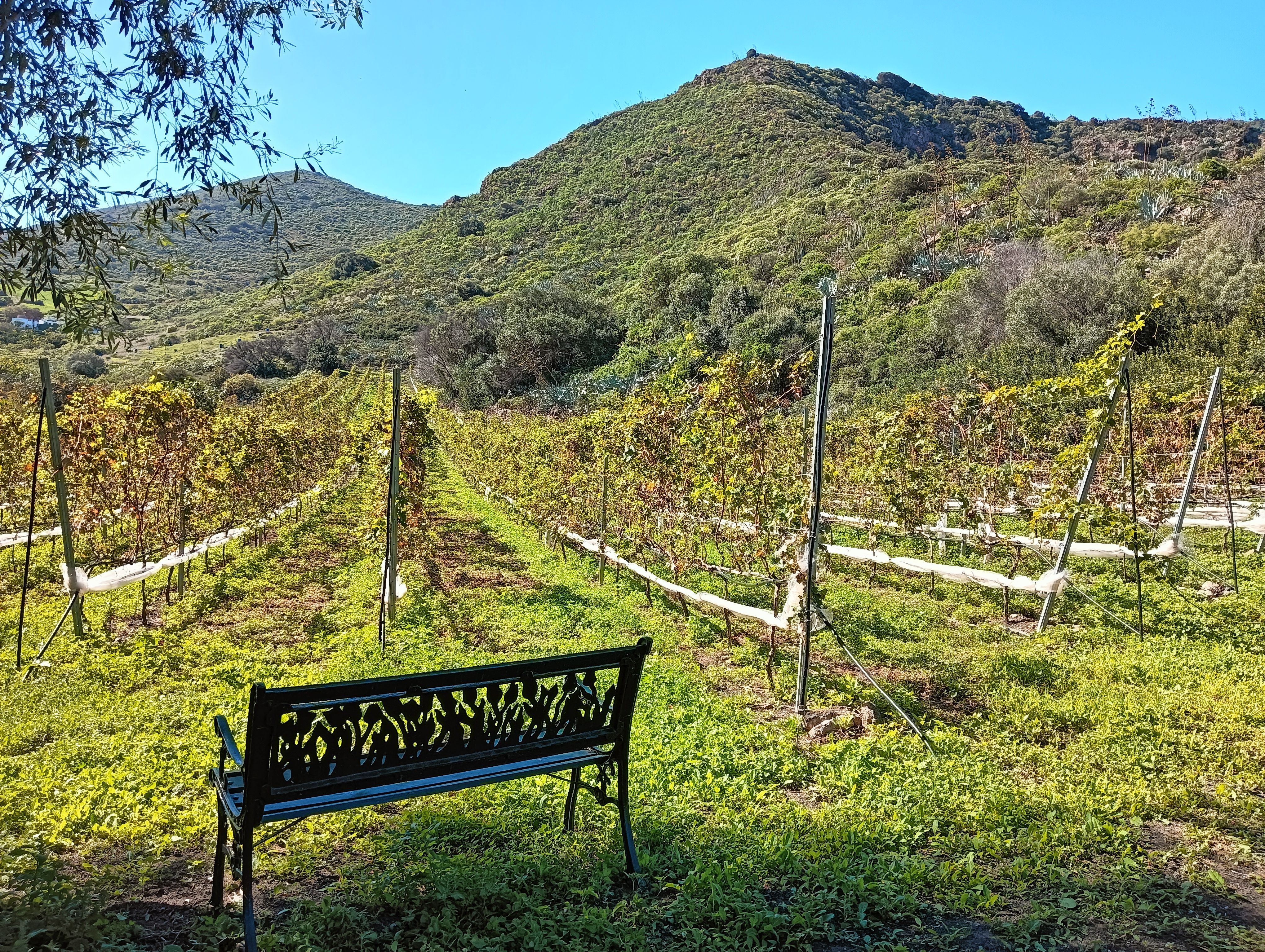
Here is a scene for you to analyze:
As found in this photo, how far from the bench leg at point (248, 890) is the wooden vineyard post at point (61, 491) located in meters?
5.43

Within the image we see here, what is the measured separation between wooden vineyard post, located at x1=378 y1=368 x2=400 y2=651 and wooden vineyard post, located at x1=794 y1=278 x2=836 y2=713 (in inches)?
168

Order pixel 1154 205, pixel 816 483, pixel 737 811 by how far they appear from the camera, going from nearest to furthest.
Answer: pixel 737 811 < pixel 816 483 < pixel 1154 205

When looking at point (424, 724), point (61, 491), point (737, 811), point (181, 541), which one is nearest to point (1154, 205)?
point (737, 811)

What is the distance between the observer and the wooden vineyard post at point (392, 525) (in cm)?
736

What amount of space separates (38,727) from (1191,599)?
10991 mm

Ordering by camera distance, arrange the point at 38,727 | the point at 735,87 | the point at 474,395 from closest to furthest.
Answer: the point at 38,727
the point at 474,395
the point at 735,87

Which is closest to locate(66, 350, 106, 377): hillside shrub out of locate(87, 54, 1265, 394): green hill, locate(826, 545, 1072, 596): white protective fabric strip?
locate(87, 54, 1265, 394): green hill

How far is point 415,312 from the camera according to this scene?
7212cm

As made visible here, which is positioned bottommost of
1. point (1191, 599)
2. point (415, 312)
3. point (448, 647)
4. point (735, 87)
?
point (448, 647)

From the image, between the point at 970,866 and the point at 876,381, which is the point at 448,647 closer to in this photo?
the point at 970,866

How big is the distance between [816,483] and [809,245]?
44.8m

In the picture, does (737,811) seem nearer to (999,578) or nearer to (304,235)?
(999,578)

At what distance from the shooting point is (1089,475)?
7.34m

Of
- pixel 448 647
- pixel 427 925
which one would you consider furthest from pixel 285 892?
pixel 448 647
